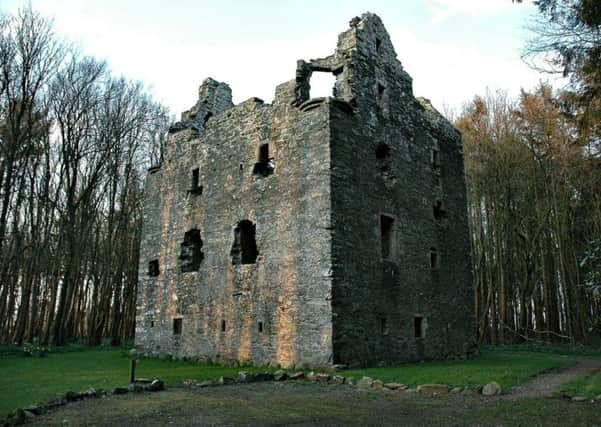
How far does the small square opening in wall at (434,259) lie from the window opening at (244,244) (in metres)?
5.77

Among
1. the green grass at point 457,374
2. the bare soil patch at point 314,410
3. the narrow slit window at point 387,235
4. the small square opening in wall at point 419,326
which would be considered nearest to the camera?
the bare soil patch at point 314,410

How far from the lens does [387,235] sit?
626 inches

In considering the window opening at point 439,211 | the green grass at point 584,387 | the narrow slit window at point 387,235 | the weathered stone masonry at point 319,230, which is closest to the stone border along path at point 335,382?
the green grass at point 584,387

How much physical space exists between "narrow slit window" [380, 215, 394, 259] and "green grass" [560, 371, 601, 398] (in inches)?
234

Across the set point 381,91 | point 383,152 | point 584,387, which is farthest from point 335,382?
point 381,91

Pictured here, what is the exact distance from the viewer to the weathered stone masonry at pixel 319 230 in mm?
13875

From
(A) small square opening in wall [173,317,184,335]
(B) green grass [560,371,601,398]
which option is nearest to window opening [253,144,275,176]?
(A) small square opening in wall [173,317,184,335]

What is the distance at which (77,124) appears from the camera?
23.8m

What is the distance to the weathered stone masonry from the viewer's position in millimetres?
13875

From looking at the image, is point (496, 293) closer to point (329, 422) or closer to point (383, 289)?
point (383, 289)

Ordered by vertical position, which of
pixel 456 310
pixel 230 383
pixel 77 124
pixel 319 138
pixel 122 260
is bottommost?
pixel 230 383

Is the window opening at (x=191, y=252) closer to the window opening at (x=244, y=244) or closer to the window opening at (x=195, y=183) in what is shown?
the window opening at (x=195, y=183)

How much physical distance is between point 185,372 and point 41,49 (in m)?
14.1

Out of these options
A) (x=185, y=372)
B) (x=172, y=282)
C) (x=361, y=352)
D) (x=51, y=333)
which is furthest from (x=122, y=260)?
(x=361, y=352)
